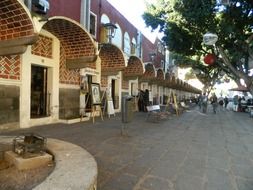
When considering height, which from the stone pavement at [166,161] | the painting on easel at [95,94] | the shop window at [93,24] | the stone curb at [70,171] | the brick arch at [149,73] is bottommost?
the stone pavement at [166,161]

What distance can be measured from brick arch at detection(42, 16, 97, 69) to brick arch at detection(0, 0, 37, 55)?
229 cm

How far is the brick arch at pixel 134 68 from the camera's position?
16.6 metres

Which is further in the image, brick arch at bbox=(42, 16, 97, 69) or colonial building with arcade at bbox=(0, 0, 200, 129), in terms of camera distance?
brick arch at bbox=(42, 16, 97, 69)

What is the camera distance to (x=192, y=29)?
1686 cm

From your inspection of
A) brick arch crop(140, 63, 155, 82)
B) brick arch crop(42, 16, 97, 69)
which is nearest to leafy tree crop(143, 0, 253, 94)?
brick arch crop(140, 63, 155, 82)

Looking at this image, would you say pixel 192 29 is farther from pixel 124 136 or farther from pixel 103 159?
pixel 103 159

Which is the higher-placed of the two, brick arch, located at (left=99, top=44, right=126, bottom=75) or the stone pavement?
brick arch, located at (left=99, top=44, right=126, bottom=75)

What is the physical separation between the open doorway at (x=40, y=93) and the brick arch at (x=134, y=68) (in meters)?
6.86

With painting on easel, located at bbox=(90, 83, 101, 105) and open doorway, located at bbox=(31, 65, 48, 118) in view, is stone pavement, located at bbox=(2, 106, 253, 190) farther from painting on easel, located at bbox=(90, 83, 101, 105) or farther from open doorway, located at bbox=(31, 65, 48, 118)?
painting on easel, located at bbox=(90, 83, 101, 105)

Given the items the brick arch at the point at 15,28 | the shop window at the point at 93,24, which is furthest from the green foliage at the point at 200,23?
the brick arch at the point at 15,28

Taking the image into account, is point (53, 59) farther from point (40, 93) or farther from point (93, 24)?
point (93, 24)

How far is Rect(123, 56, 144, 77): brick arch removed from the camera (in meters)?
16.6

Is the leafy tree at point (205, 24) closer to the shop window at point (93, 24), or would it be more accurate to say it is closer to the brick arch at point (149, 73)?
the brick arch at point (149, 73)

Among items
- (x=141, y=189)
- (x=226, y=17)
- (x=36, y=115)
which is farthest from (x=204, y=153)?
(x=226, y=17)
